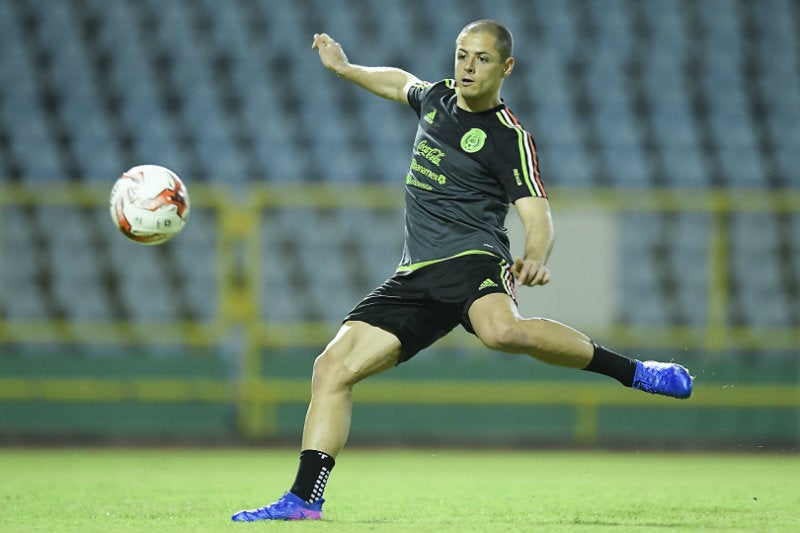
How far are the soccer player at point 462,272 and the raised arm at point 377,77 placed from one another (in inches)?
13.4

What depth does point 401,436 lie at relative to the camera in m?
11.1

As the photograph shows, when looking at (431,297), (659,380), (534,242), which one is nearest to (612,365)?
(659,380)

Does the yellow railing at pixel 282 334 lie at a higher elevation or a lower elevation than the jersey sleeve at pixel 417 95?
lower

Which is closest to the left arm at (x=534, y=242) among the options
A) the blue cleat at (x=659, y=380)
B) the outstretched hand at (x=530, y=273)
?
the outstretched hand at (x=530, y=273)

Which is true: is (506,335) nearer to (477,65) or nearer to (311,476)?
(311,476)

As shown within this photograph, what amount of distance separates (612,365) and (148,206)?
2.18 meters

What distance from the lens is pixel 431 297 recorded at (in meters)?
5.40

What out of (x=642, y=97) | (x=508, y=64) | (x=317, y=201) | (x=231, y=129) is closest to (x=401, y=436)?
(x=317, y=201)

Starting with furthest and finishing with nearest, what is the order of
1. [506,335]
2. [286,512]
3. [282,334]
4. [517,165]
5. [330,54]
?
[282,334] → [330,54] → [517,165] → [506,335] → [286,512]

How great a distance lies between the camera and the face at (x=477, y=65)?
5316mm

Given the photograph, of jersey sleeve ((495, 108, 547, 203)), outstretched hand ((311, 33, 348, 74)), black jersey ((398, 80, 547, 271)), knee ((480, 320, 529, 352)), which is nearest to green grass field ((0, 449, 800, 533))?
knee ((480, 320, 529, 352))

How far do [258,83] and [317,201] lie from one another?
289 centimetres

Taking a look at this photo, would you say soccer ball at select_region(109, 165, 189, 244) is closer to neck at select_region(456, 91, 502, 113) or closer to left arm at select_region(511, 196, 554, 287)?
neck at select_region(456, 91, 502, 113)

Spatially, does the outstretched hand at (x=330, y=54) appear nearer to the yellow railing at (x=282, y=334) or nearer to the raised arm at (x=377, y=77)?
the raised arm at (x=377, y=77)
